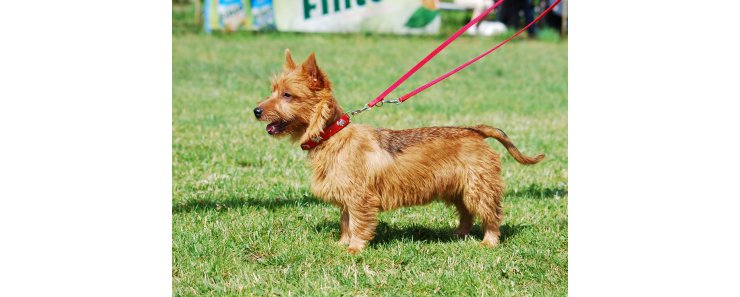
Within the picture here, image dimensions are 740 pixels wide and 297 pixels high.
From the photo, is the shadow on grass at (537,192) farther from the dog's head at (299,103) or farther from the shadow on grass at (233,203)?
the dog's head at (299,103)

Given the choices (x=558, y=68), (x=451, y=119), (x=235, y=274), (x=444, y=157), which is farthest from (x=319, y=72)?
(x=558, y=68)

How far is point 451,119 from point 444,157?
539 cm

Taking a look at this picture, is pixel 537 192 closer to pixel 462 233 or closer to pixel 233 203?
pixel 462 233

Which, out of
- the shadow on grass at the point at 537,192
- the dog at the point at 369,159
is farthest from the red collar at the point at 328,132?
the shadow on grass at the point at 537,192

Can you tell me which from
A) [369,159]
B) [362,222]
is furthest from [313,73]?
[362,222]

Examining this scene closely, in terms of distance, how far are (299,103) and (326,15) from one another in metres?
15.8

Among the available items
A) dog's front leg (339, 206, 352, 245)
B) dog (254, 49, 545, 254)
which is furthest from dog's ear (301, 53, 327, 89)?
dog's front leg (339, 206, 352, 245)

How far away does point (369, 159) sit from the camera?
16.9 feet

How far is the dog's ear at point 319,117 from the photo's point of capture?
16.6ft

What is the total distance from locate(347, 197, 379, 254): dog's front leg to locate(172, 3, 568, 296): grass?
0.31ft

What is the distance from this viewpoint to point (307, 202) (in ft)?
21.4

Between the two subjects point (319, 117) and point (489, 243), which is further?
point (489, 243)

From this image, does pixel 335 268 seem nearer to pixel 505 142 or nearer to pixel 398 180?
pixel 398 180

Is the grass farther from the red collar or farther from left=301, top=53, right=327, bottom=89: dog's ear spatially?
left=301, top=53, right=327, bottom=89: dog's ear
